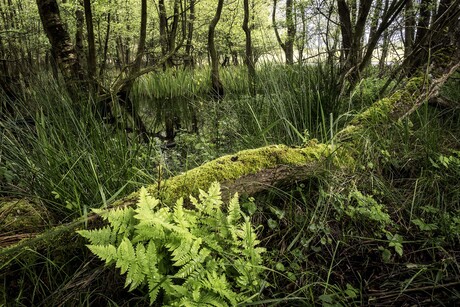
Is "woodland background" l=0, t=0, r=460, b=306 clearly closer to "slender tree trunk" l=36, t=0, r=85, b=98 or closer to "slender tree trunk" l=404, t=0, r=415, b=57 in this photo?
"slender tree trunk" l=404, t=0, r=415, b=57

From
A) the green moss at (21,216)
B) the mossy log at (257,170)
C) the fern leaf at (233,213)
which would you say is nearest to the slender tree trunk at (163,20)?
the mossy log at (257,170)

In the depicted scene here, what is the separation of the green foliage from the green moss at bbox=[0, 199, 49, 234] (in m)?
0.57

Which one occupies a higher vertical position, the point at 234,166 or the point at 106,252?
the point at 234,166

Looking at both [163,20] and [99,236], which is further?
[163,20]

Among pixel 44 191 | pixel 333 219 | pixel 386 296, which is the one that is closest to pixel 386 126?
pixel 333 219

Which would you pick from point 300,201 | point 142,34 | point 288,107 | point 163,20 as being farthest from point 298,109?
point 163,20

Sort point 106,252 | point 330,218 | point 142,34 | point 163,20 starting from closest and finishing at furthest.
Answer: point 106,252 < point 330,218 < point 142,34 < point 163,20

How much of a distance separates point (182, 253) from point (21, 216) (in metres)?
1.01

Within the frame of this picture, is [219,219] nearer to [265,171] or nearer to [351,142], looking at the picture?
[265,171]

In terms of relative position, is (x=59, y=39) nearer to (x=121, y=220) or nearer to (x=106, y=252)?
(x=121, y=220)

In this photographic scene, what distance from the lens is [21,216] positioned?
4.93ft

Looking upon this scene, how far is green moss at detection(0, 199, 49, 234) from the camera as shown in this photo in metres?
1.44

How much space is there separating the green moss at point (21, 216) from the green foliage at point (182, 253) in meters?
0.57

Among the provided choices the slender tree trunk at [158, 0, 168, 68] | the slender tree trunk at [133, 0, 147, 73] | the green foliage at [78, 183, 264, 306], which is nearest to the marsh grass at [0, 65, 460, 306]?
the green foliage at [78, 183, 264, 306]
